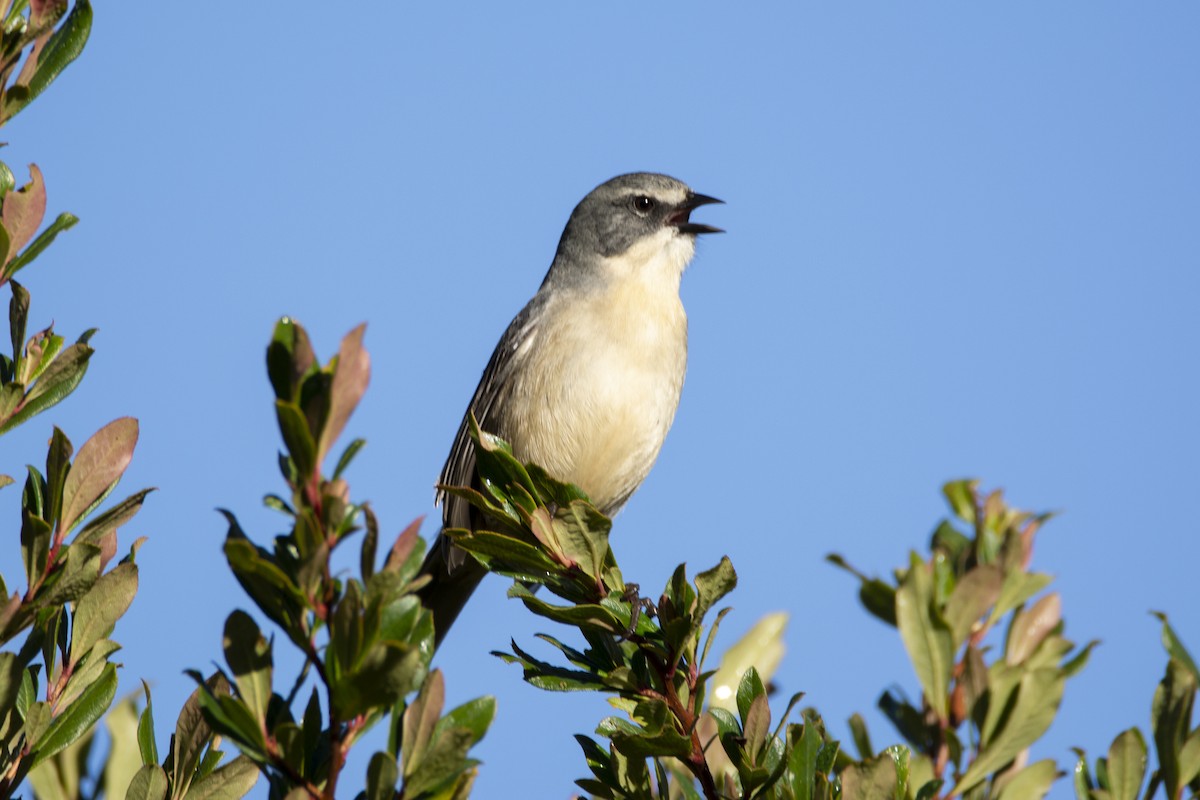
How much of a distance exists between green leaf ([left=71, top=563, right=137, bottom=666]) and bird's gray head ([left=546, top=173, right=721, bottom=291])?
14.7 ft

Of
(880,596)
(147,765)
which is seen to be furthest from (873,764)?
(147,765)

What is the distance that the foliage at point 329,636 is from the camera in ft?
6.45

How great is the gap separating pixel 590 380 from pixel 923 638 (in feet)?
12.9

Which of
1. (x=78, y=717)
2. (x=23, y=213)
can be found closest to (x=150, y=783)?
(x=78, y=717)

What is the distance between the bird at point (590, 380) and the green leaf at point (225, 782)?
3.26 m

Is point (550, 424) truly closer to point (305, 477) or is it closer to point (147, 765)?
point (147, 765)

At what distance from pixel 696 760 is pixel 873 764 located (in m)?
0.55

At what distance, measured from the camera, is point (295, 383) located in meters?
1.96

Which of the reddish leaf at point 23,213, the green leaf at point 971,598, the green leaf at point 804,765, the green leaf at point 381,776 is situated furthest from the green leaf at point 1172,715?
the reddish leaf at point 23,213

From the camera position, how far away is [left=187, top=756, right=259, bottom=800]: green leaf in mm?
2619

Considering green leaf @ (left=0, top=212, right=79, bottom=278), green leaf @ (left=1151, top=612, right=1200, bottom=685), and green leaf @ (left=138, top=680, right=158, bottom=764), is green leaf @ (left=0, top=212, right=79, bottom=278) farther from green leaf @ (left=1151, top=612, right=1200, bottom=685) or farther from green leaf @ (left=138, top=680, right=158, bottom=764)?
green leaf @ (left=1151, top=612, right=1200, bottom=685)

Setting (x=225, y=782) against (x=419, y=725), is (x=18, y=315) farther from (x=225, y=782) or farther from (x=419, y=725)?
(x=419, y=725)

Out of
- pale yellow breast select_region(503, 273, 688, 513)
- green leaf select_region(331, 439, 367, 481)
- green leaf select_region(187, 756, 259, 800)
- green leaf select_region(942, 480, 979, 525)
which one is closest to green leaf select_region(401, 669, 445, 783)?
green leaf select_region(331, 439, 367, 481)

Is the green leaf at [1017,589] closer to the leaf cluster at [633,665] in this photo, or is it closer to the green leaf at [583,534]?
the leaf cluster at [633,665]
